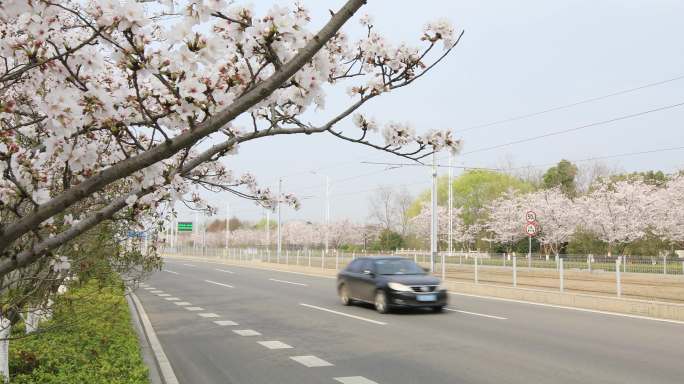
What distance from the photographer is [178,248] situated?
3573 inches

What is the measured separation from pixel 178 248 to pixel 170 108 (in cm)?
9122

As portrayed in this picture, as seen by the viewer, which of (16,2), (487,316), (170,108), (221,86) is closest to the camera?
(16,2)

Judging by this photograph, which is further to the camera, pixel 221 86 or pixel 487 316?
pixel 487 316

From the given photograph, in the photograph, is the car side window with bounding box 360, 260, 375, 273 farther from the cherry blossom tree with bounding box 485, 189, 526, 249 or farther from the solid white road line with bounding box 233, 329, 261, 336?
the cherry blossom tree with bounding box 485, 189, 526, 249

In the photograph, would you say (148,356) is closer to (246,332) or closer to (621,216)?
(246,332)

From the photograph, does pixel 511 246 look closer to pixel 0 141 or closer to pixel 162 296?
pixel 162 296

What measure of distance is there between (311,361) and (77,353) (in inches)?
129

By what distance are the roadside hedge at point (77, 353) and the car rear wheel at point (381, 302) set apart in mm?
6387

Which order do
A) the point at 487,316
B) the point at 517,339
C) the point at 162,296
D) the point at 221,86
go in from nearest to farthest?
1. the point at 221,86
2. the point at 517,339
3. the point at 487,316
4. the point at 162,296

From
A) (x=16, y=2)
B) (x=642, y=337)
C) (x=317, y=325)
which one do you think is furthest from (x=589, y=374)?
(x=16, y=2)

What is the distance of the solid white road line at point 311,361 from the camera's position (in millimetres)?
8727

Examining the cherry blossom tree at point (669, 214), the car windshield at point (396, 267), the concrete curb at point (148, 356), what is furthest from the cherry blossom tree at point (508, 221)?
the concrete curb at point (148, 356)

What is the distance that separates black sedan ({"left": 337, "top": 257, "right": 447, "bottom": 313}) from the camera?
14.6m

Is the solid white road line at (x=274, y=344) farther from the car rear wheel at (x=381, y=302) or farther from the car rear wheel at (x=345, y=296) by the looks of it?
the car rear wheel at (x=345, y=296)
